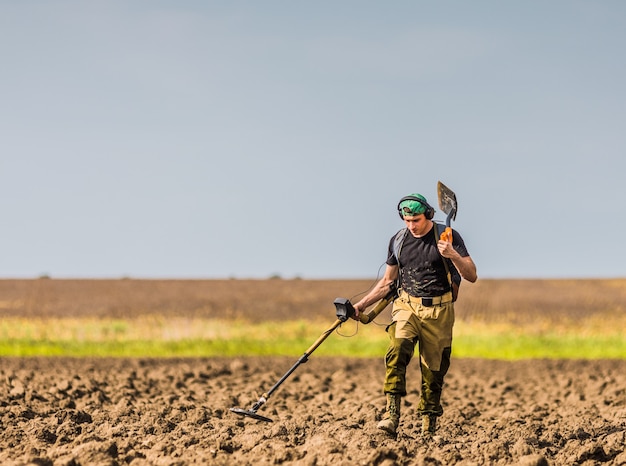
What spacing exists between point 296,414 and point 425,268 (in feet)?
12.9

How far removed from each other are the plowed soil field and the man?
553 millimetres

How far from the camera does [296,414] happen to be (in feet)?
40.1

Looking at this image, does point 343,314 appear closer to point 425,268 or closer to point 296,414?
point 425,268

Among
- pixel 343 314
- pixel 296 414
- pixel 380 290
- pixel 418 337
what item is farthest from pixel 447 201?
pixel 296 414

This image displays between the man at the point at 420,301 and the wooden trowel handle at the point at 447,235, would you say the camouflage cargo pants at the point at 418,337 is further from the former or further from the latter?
the wooden trowel handle at the point at 447,235

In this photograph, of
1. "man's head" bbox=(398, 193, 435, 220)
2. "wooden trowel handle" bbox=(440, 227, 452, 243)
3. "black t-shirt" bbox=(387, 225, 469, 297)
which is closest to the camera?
"wooden trowel handle" bbox=(440, 227, 452, 243)

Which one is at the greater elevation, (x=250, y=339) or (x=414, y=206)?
(x=414, y=206)

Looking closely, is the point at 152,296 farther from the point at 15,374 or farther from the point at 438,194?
the point at 438,194

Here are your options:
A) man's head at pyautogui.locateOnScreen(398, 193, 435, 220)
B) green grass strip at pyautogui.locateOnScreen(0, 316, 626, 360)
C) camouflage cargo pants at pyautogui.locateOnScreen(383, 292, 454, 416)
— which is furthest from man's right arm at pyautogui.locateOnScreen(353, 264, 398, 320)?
green grass strip at pyautogui.locateOnScreen(0, 316, 626, 360)

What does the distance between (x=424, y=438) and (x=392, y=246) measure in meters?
1.76

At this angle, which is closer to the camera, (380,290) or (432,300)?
(432,300)

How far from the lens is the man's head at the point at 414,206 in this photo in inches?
348

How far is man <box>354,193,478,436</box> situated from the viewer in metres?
8.91

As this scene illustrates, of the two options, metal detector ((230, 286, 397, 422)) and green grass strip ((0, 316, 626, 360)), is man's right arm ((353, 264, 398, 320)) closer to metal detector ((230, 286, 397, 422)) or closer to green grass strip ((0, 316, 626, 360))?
metal detector ((230, 286, 397, 422))
